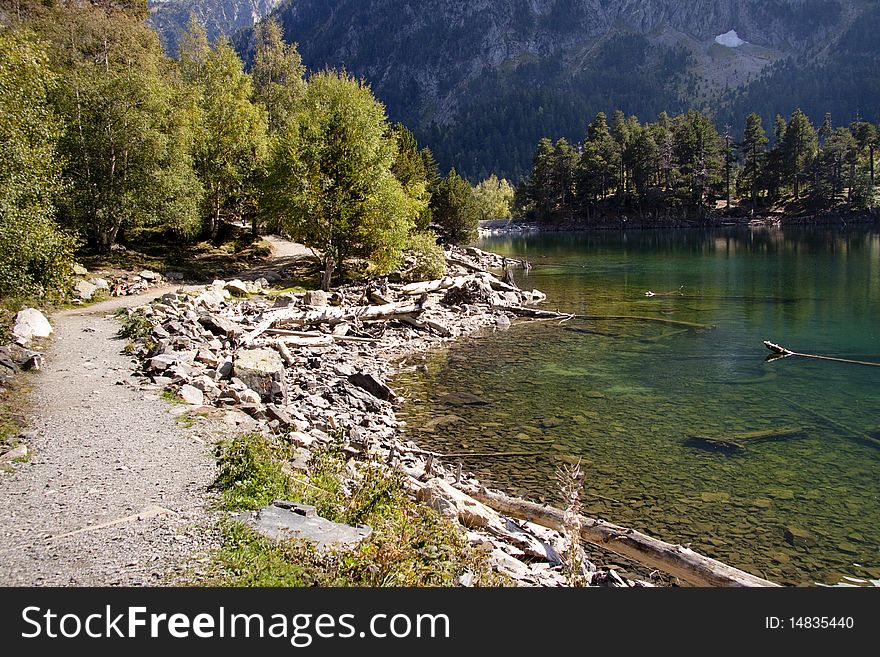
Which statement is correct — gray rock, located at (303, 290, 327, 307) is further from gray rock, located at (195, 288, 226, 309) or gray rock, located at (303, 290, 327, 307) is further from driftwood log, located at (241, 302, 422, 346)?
gray rock, located at (195, 288, 226, 309)

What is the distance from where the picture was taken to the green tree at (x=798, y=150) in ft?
417

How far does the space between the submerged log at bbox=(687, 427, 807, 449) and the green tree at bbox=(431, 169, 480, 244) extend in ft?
238

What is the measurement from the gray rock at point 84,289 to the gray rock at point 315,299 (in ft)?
37.0

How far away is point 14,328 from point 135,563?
17.7m

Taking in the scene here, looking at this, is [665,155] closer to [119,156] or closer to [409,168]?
[409,168]

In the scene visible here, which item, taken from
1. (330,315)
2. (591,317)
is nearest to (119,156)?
(330,315)

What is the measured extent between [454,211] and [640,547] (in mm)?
79951

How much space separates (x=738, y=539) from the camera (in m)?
12.3

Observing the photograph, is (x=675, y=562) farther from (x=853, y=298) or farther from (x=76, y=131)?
(x=76, y=131)

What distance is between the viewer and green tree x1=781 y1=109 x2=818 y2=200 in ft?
417

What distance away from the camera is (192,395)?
15883mm

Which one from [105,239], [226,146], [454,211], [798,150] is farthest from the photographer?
[798,150]

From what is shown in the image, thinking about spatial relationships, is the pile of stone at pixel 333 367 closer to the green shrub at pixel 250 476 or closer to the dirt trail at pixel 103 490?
the green shrub at pixel 250 476

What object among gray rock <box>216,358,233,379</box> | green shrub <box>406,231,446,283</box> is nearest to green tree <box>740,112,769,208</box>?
green shrub <box>406,231,446,283</box>
